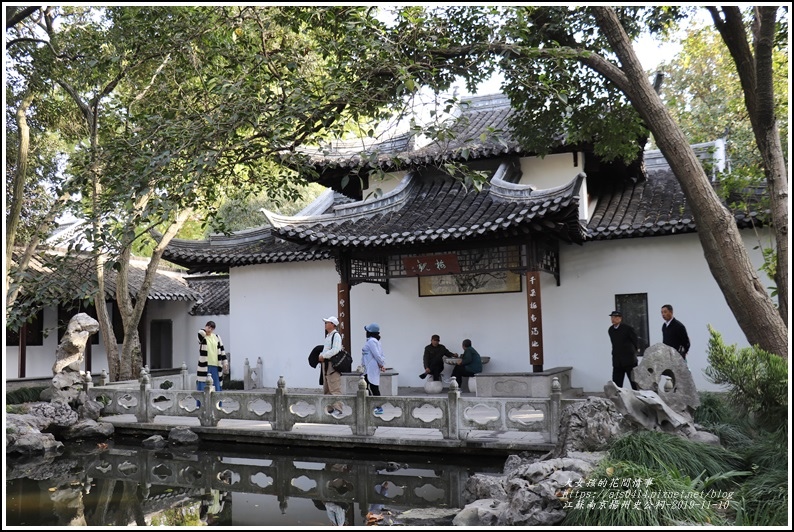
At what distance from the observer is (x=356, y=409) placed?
876cm

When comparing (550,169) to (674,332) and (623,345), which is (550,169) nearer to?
(623,345)

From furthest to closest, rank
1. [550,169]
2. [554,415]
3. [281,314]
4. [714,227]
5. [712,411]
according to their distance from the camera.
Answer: [281,314], [550,169], [554,415], [712,411], [714,227]

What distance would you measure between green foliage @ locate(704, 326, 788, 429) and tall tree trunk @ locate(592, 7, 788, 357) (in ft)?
0.55

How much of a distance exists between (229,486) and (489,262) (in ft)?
19.2

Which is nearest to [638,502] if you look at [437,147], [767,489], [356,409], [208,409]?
[767,489]

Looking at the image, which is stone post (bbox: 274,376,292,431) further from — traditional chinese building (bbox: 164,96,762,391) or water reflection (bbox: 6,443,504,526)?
traditional chinese building (bbox: 164,96,762,391)

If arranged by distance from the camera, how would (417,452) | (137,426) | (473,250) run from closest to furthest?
(417,452) → (137,426) → (473,250)

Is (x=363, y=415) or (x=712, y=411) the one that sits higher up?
(x=712, y=411)

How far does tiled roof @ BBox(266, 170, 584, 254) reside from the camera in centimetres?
1009

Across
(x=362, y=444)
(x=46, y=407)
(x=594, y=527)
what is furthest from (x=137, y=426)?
(x=594, y=527)

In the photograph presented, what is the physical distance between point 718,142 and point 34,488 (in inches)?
520

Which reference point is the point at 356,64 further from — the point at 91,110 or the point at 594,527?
the point at 91,110

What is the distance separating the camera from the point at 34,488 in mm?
7289

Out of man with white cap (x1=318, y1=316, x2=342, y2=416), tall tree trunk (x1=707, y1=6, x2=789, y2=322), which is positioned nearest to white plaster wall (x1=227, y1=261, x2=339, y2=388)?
man with white cap (x1=318, y1=316, x2=342, y2=416)
